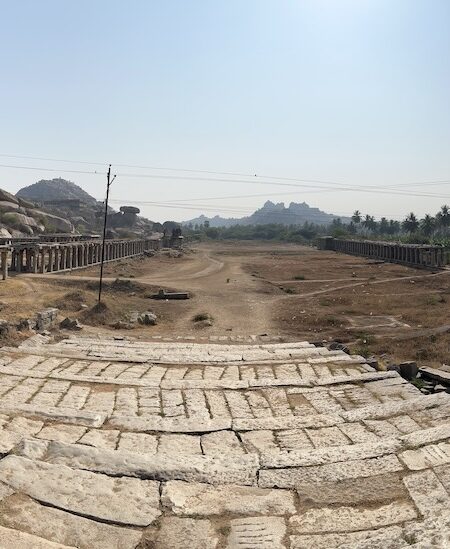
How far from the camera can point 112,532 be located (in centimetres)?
506

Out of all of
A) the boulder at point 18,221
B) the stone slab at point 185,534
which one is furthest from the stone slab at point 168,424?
the boulder at point 18,221

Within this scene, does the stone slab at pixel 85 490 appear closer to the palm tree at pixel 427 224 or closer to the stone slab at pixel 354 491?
the stone slab at pixel 354 491

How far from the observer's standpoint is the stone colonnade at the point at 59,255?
131 ft

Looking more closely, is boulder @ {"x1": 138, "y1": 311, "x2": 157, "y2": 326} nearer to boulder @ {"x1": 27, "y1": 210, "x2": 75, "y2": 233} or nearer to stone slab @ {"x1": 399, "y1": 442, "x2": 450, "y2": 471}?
stone slab @ {"x1": 399, "y1": 442, "x2": 450, "y2": 471}

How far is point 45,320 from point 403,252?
5946cm

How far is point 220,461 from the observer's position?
22.2ft

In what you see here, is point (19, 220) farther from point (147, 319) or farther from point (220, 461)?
point (220, 461)

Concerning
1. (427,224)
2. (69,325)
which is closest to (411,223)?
(427,224)

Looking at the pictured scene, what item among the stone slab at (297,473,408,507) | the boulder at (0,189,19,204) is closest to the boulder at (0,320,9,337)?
the stone slab at (297,473,408,507)

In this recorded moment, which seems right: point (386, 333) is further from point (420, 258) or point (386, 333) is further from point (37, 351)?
point (420, 258)

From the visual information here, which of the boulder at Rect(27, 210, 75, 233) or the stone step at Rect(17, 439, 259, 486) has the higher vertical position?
the boulder at Rect(27, 210, 75, 233)

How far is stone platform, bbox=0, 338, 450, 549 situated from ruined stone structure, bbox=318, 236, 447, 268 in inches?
2104

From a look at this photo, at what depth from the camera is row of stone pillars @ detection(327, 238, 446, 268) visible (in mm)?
59438

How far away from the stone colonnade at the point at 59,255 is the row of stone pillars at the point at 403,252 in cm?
3889
